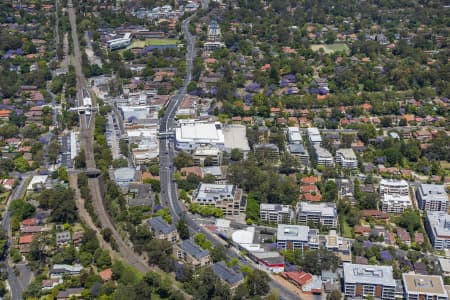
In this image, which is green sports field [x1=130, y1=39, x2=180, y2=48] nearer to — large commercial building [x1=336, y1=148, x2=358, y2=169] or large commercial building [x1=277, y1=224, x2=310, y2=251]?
large commercial building [x1=336, y1=148, x2=358, y2=169]

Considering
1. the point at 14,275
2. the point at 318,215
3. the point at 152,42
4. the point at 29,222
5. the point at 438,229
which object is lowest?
the point at 14,275

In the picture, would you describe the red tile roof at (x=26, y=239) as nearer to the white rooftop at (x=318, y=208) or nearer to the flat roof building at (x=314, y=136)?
the white rooftop at (x=318, y=208)

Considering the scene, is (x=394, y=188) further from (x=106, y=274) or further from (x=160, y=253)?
(x=106, y=274)

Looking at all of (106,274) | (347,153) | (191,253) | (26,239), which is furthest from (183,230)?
(347,153)

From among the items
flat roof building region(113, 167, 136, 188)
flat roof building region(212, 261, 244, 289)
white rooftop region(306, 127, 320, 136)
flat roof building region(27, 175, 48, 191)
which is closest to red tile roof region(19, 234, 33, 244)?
flat roof building region(27, 175, 48, 191)

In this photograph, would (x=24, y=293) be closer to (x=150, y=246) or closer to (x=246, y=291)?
(x=150, y=246)
